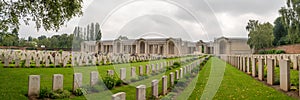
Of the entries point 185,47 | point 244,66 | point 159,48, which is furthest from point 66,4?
point 159,48

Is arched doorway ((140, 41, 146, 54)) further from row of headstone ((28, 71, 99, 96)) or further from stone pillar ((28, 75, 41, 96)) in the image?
stone pillar ((28, 75, 41, 96))

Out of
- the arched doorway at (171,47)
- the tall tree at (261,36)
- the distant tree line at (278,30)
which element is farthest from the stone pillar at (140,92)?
the tall tree at (261,36)

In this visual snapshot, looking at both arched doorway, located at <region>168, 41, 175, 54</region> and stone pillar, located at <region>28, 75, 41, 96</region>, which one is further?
arched doorway, located at <region>168, 41, 175, 54</region>

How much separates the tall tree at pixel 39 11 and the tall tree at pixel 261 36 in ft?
171

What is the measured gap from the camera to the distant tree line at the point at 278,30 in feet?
103

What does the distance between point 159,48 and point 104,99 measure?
50.1 m

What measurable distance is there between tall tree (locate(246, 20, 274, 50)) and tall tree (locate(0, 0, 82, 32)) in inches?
2047

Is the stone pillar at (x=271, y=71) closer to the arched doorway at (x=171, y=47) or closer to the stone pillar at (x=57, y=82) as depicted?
the stone pillar at (x=57, y=82)

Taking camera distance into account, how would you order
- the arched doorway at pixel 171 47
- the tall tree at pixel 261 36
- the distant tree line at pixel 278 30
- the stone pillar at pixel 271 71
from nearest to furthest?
the stone pillar at pixel 271 71 → the distant tree line at pixel 278 30 → the arched doorway at pixel 171 47 → the tall tree at pixel 261 36

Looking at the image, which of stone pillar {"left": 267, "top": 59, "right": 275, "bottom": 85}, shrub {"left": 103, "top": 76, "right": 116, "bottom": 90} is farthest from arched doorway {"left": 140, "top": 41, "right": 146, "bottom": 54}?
shrub {"left": 103, "top": 76, "right": 116, "bottom": 90}

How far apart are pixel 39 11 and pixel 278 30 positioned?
209 feet

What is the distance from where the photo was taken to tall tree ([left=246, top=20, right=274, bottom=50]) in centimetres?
5453

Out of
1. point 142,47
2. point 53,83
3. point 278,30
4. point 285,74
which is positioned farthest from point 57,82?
point 278,30

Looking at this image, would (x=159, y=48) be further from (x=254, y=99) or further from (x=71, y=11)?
(x=254, y=99)
